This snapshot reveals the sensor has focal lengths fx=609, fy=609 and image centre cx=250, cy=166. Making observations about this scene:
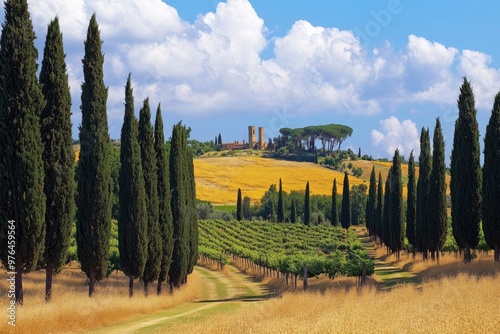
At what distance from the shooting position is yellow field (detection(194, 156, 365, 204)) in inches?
5492

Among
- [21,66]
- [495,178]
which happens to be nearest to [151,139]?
[21,66]

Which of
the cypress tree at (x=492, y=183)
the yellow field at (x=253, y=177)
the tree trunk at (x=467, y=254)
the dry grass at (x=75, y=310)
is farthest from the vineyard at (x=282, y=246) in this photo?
the yellow field at (x=253, y=177)

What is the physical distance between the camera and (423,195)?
Result: 5197cm

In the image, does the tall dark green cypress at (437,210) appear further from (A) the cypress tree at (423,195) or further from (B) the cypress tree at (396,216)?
(B) the cypress tree at (396,216)

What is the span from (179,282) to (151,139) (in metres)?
9.74

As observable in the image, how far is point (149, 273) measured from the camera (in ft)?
105

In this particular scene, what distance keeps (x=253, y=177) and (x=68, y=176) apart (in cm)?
13449

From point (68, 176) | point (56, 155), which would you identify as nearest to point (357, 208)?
point (68, 176)

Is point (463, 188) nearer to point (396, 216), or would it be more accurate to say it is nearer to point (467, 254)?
point (467, 254)

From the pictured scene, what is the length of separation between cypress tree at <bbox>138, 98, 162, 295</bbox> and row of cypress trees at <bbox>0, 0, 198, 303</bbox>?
54 millimetres

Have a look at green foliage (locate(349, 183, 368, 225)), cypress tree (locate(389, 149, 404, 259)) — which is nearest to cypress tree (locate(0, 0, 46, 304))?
cypress tree (locate(389, 149, 404, 259))

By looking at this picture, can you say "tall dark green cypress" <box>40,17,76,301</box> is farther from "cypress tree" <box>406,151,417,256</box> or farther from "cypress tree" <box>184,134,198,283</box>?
→ "cypress tree" <box>406,151,417,256</box>

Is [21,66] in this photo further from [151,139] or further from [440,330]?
[440,330]

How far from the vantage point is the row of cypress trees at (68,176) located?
67.2 ft
